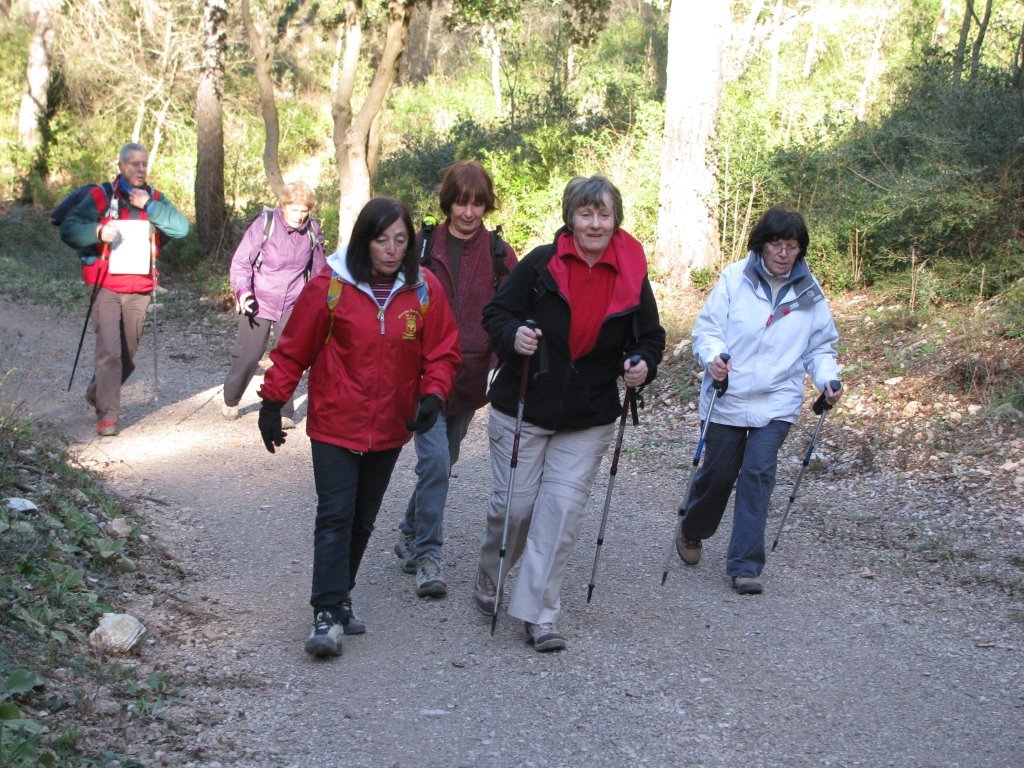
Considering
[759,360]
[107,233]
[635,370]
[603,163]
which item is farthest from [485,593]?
[603,163]

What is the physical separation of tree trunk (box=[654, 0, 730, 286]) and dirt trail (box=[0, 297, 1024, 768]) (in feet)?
20.2

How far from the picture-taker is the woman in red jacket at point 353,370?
4984 mm

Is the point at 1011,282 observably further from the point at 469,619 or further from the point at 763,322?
the point at 469,619

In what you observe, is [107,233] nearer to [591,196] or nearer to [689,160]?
[591,196]

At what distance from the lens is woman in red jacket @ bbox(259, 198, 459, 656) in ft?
16.4

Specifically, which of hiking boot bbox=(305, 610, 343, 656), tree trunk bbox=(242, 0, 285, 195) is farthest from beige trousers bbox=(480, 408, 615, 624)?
tree trunk bbox=(242, 0, 285, 195)

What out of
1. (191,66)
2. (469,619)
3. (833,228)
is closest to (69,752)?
(469,619)

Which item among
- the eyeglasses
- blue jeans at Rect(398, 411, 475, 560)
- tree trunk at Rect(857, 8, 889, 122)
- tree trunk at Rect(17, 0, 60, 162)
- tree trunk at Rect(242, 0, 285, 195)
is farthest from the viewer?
tree trunk at Rect(17, 0, 60, 162)

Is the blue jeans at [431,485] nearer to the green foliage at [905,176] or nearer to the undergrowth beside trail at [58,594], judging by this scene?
the undergrowth beside trail at [58,594]

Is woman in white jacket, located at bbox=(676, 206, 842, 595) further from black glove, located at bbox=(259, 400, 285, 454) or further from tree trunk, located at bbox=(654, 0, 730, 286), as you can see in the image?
tree trunk, located at bbox=(654, 0, 730, 286)

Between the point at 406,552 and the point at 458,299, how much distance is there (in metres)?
1.54

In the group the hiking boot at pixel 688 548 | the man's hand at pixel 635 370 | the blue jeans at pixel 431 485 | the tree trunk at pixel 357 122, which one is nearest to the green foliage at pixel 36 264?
the tree trunk at pixel 357 122

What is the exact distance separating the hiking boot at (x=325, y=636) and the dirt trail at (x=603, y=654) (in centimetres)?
7

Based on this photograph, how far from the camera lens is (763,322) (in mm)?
6117
